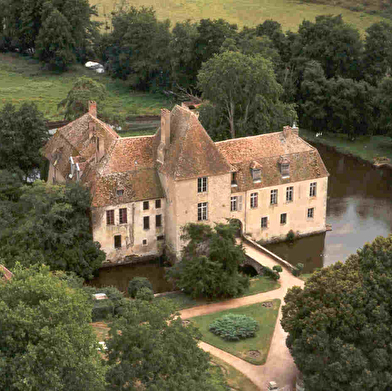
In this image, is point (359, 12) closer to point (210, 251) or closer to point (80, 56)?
point (80, 56)

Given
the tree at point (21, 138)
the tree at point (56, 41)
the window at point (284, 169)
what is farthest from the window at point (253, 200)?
the tree at point (56, 41)

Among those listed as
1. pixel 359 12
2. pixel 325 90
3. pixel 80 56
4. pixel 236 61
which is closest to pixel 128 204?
pixel 236 61

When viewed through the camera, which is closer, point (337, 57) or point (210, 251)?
point (210, 251)

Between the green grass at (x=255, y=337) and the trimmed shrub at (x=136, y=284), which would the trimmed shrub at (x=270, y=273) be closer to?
the green grass at (x=255, y=337)

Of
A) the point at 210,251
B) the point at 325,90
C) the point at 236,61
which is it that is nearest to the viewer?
the point at 210,251

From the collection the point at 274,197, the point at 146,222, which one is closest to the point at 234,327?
the point at 146,222

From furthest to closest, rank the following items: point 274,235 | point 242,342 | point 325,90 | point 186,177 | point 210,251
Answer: point 325,90 → point 274,235 → point 186,177 → point 210,251 → point 242,342
